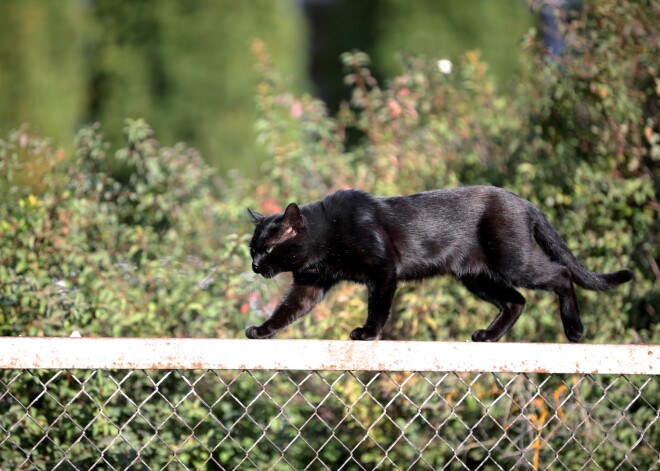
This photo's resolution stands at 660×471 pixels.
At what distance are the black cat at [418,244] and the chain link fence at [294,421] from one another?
327 millimetres

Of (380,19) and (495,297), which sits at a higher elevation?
(495,297)

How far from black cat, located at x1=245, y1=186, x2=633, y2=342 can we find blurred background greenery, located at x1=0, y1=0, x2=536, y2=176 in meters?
6.98

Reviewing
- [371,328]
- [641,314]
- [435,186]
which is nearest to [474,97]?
[435,186]

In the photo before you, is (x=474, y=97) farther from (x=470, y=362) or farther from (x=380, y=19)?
(x=380, y=19)

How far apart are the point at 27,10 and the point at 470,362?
8961 millimetres

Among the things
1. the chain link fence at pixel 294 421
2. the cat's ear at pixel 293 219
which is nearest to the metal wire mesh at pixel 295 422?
the chain link fence at pixel 294 421

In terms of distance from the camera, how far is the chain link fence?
2812 millimetres

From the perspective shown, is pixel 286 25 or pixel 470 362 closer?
pixel 470 362

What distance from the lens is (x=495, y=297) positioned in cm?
307

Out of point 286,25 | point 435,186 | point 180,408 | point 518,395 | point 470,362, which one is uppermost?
point 470,362

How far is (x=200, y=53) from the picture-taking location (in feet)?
33.1

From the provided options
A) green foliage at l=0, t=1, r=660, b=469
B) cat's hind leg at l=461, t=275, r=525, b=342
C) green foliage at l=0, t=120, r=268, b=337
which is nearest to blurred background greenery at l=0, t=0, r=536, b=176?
green foliage at l=0, t=1, r=660, b=469

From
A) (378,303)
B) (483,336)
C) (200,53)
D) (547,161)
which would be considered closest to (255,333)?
(378,303)

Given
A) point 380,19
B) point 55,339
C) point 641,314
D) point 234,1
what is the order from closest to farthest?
point 55,339 → point 641,314 → point 234,1 → point 380,19
